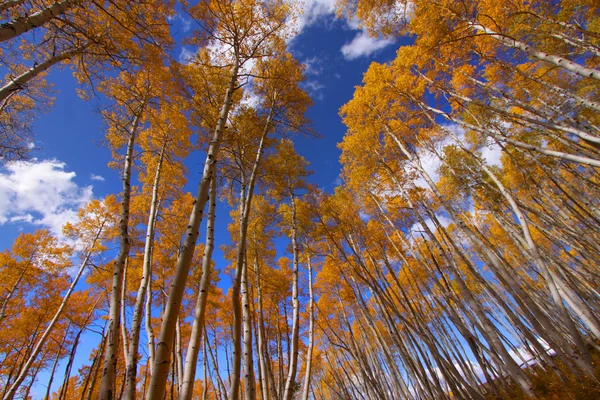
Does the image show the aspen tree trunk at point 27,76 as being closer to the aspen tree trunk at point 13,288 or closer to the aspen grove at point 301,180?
the aspen grove at point 301,180

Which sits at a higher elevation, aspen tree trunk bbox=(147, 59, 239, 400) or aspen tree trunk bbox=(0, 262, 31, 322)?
aspen tree trunk bbox=(0, 262, 31, 322)

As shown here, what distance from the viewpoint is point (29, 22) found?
10.0 ft

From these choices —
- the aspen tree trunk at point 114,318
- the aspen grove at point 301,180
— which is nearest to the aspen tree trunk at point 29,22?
the aspen grove at point 301,180

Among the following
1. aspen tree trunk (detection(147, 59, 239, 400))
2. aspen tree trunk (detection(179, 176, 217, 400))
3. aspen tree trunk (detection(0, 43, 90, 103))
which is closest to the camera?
aspen tree trunk (detection(147, 59, 239, 400))

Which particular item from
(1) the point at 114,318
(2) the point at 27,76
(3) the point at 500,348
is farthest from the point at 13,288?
(3) the point at 500,348

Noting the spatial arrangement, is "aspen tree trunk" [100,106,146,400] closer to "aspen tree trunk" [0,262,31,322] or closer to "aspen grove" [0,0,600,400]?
"aspen grove" [0,0,600,400]

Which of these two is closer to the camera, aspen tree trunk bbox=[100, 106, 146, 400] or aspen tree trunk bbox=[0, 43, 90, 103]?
aspen tree trunk bbox=[100, 106, 146, 400]

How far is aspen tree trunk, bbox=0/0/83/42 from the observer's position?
285 centimetres

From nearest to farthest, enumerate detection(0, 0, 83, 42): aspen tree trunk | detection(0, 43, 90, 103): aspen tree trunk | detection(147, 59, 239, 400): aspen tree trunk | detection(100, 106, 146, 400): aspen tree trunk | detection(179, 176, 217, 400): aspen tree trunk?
detection(147, 59, 239, 400): aspen tree trunk, detection(179, 176, 217, 400): aspen tree trunk, detection(0, 0, 83, 42): aspen tree trunk, detection(100, 106, 146, 400): aspen tree trunk, detection(0, 43, 90, 103): aspen tree trunk

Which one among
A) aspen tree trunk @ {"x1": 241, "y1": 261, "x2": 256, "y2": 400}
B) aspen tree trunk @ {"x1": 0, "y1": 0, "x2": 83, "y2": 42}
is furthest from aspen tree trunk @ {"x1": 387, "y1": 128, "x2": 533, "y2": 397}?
aspen tree trunk @ {"x1": 0, "y1": 0, "x2": 83, "y2": 42}

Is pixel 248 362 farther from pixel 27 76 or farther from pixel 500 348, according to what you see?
pixel 27 76

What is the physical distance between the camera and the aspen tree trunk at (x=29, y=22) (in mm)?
2851

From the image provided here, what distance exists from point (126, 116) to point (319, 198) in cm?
584

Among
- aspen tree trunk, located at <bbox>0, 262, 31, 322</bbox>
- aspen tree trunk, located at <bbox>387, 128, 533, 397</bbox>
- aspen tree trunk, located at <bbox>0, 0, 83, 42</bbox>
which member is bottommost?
aspen tree trunk, located at <bbox>387, 128, 533, 397</bbox>
